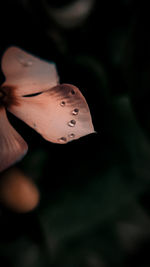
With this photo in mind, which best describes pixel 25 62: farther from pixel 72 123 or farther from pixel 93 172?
pixel 93 172

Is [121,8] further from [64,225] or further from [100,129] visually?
[64,225]

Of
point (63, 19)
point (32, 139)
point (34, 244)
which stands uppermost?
point (63, 19)

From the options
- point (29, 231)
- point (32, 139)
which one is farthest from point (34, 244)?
point (32, 139)

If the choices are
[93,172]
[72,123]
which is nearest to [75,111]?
[72,123]

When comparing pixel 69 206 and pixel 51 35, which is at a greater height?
pixel 51 35

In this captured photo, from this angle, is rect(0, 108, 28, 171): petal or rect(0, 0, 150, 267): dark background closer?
rect(0, 108, 28, 171): petal

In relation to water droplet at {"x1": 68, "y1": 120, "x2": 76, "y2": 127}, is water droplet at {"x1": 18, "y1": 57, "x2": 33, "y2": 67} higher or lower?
higher

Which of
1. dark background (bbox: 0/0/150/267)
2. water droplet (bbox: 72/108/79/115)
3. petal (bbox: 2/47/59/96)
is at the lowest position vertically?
dark background (bbox: 0/0/150/267)
